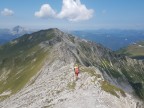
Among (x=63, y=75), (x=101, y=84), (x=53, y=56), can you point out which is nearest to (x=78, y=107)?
(x=101, y=84)

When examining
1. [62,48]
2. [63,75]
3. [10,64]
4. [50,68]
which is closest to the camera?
[63,75]

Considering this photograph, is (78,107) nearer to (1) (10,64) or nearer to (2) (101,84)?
(2) (101,84)

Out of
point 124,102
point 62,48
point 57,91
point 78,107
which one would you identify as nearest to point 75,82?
point 57,91

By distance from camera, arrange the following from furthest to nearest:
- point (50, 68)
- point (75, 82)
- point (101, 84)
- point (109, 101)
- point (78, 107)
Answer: point (50, 68), point (75, 82), point (101, 84), point (109, 101), point (78, 107)

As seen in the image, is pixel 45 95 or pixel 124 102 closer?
pixel 124 102

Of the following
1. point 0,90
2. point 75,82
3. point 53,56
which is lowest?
point 0,90

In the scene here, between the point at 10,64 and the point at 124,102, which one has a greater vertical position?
the point at 124,102

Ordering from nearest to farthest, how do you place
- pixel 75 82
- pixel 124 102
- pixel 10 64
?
pixel 124 102 < pixel 75 82 < pixel 10 64

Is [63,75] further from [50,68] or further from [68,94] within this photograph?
[50,68]

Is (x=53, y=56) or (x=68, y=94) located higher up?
(x=68, y=94)
